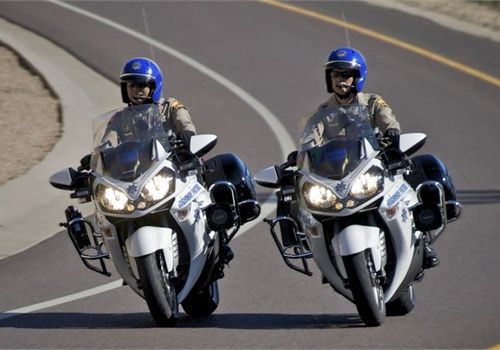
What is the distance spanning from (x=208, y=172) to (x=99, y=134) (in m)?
1.04

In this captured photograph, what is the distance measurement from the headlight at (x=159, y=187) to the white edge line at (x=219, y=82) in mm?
1802

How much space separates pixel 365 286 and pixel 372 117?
1658mm

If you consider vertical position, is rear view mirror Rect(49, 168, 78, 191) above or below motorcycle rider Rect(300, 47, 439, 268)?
below

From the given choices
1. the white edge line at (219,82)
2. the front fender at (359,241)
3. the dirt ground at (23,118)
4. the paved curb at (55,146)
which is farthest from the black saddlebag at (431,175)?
the dirt ground at (23,118)

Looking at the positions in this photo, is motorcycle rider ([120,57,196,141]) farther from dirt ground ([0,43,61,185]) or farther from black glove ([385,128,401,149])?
dirt ground ([0,43,61,185])

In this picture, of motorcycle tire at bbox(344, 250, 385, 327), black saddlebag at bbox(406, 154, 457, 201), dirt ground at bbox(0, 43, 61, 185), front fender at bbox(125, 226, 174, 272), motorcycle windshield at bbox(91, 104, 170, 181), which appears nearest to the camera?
motorcycle tire at bbox(344, 250, 385, 327)

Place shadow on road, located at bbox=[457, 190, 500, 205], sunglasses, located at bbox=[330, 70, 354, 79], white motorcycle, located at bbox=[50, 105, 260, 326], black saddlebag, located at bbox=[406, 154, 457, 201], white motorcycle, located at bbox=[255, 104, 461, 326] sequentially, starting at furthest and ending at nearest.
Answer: shadow on road, located at bbox=[457, 190, 500, 205]
black saddlebag, located at bbox=[406, 154, 457, 201]
sunglasses, located at bbox=[330, 70, 354, 79]
white motorcycle, located at bbox=[50, 105, 260, 326]
white motorcycle, located at bbox=[255, 104, 461, 326]

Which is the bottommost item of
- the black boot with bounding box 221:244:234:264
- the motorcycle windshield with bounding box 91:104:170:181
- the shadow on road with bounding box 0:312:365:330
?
the shadow on road with bounding box 0:312:365:330

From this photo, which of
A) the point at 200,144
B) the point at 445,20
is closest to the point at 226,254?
the point at 200,144

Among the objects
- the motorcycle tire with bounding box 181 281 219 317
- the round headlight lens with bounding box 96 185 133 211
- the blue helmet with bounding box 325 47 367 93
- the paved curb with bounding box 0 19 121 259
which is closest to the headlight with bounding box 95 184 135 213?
the round headlight lens with bounding box 96 185 133 211

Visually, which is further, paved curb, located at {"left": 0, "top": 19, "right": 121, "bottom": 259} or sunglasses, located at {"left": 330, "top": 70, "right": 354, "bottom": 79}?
paved curb, located at {"left": 0, "top": 19, "right": 121, "bottom": 259}

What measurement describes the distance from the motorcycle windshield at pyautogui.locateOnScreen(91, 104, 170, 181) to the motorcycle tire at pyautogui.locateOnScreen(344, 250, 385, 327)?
1.71 metres

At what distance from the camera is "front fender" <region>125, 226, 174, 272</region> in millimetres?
10633

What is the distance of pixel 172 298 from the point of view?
10859 mm
